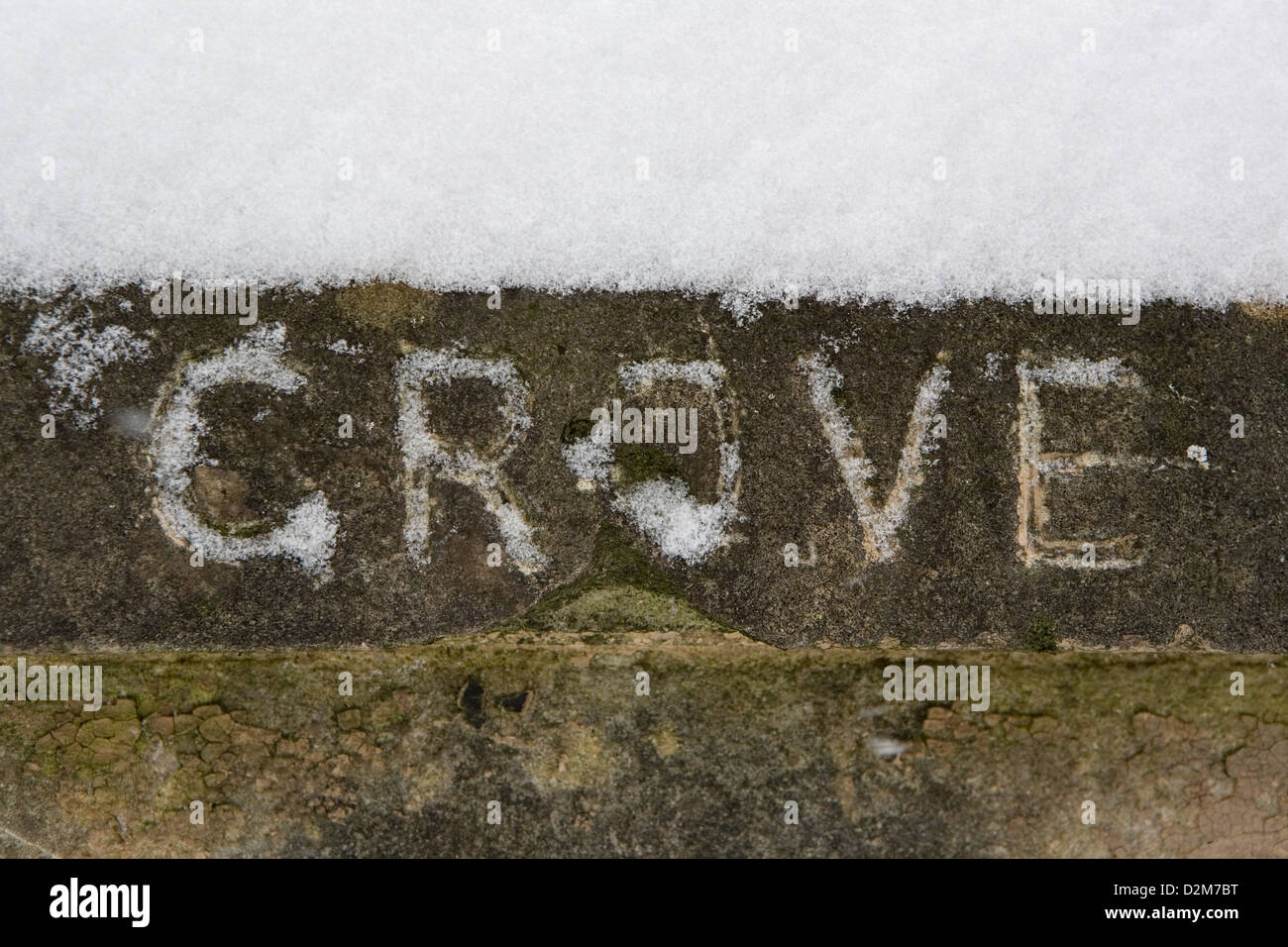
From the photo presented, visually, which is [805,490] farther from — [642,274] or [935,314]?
[642,274]

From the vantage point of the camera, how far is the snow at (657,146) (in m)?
1.76

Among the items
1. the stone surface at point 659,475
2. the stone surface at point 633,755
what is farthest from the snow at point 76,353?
the stone surface at point 633,755

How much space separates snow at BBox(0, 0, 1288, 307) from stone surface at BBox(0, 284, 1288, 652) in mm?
104

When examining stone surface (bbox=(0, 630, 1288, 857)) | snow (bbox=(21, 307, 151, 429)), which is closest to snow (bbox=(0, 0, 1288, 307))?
snow (bbox=(21, 307, 151, 429))

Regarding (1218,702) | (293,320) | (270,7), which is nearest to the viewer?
(293,320)

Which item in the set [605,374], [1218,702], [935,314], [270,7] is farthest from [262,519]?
[1218,702]

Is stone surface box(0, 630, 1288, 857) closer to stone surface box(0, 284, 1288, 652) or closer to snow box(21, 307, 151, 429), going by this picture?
stone surface box(0, 284, 1288, 652)

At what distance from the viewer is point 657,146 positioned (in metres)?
1.80

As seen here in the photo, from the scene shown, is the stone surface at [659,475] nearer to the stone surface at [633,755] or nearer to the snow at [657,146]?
the snow at [657,146]

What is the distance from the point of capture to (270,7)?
6.12ft

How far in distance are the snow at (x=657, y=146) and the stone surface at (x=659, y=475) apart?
104mm

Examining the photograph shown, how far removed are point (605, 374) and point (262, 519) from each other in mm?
829

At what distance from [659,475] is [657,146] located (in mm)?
746

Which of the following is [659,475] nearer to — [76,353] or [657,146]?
[657,146]
